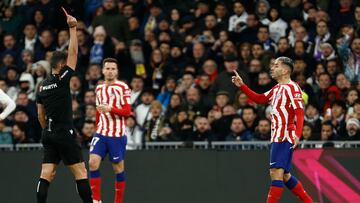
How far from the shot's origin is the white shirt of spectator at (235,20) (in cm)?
1952

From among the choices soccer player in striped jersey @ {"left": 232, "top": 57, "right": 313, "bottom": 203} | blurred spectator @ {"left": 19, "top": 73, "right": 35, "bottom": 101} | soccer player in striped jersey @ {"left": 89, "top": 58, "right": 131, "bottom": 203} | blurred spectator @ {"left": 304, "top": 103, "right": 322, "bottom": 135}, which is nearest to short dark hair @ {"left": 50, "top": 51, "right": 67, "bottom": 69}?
soccer player in striped jersey @ {"left": 89, "top": 58, "right": 131, "bottom": 203}

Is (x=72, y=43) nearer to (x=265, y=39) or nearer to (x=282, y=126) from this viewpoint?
(x=282, y=126)

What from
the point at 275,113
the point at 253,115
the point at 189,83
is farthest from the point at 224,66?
the point at 275,113

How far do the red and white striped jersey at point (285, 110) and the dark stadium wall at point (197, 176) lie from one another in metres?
1.94

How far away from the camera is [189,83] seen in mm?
18438

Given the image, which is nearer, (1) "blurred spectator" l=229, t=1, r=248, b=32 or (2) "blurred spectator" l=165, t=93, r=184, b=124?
(2) "blurred spectator" l=165, t=93, r=184, b=124

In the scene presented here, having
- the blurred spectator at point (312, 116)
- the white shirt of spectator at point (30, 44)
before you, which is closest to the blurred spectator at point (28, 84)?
the white shirt of spectator at point (30, 44)

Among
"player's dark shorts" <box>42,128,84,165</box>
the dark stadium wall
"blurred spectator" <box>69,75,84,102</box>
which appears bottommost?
the dark stadium wall

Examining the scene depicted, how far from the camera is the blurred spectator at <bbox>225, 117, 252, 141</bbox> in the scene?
16.6 m

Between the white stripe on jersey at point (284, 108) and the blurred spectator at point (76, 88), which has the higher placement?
the blurred spectator at point (76, 88)

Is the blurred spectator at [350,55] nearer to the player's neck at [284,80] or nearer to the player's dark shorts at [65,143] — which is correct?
the player's neck at [284,80]

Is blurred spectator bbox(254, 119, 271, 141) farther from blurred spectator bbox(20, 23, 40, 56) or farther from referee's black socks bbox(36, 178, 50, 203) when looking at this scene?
blurred spectator bbox(20, 23, 40, 56)

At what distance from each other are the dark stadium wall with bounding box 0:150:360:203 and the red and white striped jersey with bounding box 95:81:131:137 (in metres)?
1.52

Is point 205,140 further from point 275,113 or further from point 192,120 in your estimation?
point 275,113
